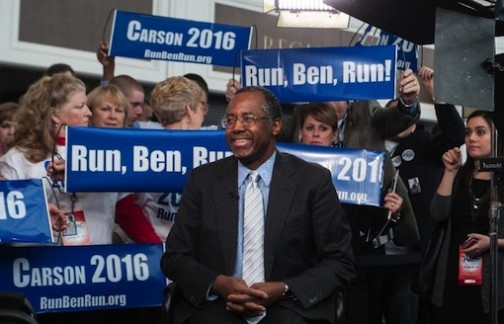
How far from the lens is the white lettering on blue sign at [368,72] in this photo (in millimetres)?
5547

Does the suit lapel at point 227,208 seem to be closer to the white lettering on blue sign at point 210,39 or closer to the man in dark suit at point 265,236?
the man in dark suit at point 265,236

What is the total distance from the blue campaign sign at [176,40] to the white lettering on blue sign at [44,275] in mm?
1692

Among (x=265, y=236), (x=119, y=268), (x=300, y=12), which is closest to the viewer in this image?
(x=265, y=236)

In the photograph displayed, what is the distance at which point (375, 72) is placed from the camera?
18.2 feet

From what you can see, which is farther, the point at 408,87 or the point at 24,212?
the point at 408,87

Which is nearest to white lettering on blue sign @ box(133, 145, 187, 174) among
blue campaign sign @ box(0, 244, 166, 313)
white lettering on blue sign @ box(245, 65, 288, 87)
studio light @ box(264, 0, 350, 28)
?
blue campaign sign @ box(0, 244, 166, 313)

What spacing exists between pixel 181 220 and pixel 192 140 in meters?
1.01

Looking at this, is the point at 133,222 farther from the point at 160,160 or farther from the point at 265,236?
the point at 265,236

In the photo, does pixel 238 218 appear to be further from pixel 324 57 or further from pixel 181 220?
pixel 324 57

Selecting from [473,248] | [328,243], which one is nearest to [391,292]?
[473,248]

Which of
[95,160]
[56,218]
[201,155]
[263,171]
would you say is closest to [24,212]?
[56,218]

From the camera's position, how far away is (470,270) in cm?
531

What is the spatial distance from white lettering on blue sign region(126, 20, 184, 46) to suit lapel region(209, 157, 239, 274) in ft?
6.52

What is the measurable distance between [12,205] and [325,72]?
204 cm
